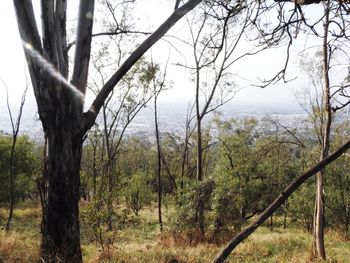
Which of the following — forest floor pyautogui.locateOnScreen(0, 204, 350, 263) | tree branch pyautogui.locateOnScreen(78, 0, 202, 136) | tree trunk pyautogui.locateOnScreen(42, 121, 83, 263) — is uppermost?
tree branch pyautogui.locateOnScreen(78, 0, 202, 136)

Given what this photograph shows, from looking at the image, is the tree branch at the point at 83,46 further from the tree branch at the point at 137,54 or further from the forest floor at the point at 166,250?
the forest floor at the point at 166,250

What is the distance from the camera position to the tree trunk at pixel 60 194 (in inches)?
144

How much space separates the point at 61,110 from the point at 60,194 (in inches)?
32.7

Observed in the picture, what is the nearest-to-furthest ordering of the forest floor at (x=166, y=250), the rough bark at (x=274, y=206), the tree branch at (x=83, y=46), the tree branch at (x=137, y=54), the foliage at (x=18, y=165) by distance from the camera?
the rough bark at (x=274, y=206) < the tree branch at (x=137, y=54) < the tree branch at (x=83, y=46) < the forest floor at (x=166, y=250) < the foliage at (x=18, y=165)

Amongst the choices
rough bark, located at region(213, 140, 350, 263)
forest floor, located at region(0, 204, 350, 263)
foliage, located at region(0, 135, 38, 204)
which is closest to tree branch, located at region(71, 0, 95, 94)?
forest floor, located at region(0, 204, 350, 263)

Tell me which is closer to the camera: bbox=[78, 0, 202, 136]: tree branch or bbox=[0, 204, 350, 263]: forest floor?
bbox=[78, 0, 202, 136]: tree branch

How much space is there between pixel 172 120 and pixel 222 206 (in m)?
156

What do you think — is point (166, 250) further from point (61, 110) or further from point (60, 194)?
point (61, 110)

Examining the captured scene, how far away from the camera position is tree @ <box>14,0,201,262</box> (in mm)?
3568

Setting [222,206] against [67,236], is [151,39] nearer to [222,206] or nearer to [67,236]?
[67,236]

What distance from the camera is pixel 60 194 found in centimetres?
365

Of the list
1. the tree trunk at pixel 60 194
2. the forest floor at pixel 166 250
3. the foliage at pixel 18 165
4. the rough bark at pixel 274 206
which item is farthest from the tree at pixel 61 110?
the foliage at pixel 18 165

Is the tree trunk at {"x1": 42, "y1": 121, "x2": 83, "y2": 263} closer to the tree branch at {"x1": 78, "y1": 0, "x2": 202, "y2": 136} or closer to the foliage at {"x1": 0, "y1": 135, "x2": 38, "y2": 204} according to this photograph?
the tree branch at {"x1": 78, "y1": 0, "x2": 202, "y2": 136}

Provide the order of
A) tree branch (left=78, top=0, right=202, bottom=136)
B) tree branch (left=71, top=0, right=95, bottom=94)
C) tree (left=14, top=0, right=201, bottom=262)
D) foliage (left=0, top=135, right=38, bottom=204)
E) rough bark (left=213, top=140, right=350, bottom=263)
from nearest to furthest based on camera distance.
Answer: rough bark (left=213, top=140, right=350, bottom=263) → tree branch (left=78, top=0, right=202, bottom=136) → tree (left=14, top=0, right=201, bottom=262) → tree branch (left=71, top=0, right=95, bottom=94) → foliage (left=0, top=135, right=38, bottom=204)
